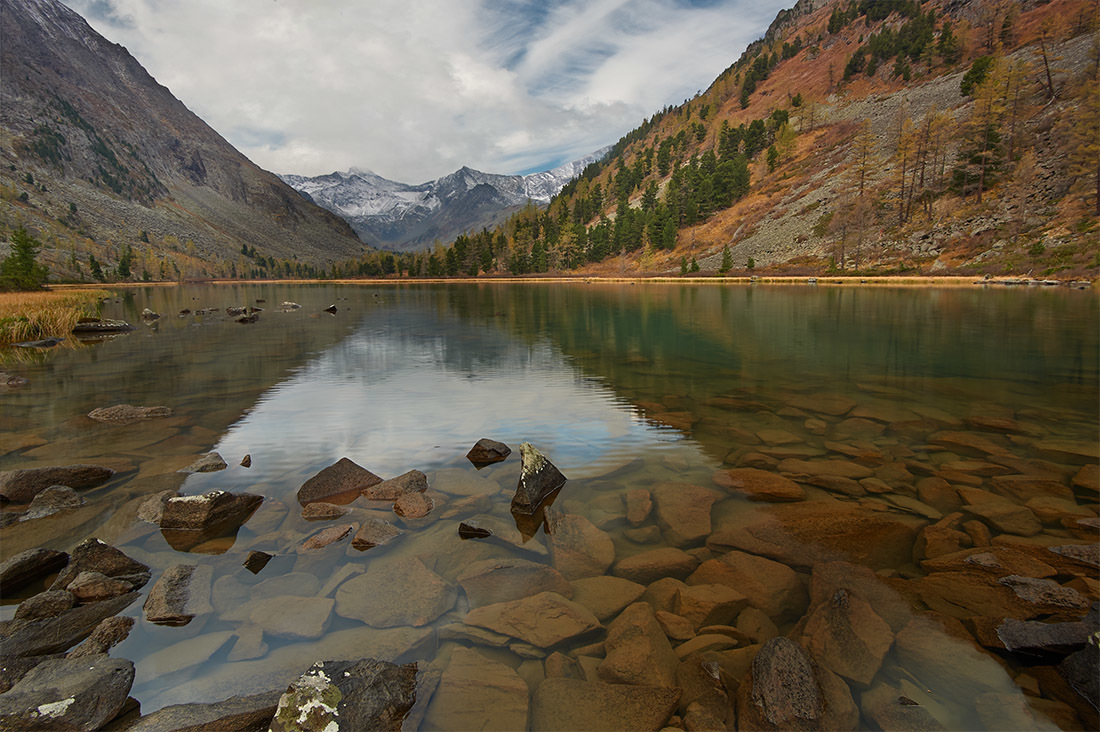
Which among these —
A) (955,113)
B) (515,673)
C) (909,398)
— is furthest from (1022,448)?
(955,113)

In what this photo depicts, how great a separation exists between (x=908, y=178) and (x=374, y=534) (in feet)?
462

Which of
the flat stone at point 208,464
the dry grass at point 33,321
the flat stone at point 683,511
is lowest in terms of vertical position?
the flat stone at point 683,511

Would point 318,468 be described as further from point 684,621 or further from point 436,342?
point 436,342

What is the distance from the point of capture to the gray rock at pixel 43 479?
983 centimetres

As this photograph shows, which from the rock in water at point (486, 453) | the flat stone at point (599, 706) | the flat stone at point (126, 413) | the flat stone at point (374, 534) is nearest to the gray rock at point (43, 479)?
the flat stone at point (126, 413)

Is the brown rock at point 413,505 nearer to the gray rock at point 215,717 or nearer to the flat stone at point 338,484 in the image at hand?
the flat stone at point 338,484

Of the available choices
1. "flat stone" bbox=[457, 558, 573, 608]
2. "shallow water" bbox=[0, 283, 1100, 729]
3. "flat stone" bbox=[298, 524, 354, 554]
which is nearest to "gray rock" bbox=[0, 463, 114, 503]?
"shallow water" bbox=[0, 283, 1100, 729]

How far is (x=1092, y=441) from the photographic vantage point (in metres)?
12.5

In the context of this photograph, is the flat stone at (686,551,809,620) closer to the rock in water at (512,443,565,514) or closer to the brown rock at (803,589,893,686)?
the brown rock at (803,589,893,686)

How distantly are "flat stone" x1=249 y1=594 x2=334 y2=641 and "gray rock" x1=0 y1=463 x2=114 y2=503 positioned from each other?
7.25 metres

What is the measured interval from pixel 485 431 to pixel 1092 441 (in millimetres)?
16451

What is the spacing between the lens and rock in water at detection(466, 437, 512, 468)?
12117 millimetres

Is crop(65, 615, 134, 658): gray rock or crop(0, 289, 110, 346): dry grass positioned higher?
crop(0, 289, 110, 346): dry grass

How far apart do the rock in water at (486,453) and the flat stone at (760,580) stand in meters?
6.05
